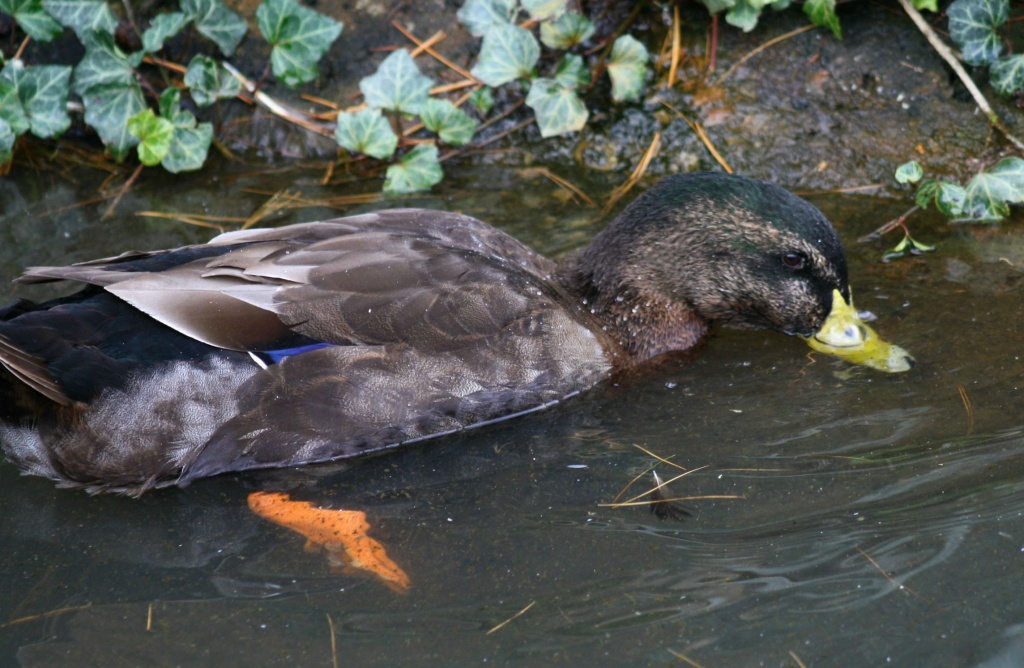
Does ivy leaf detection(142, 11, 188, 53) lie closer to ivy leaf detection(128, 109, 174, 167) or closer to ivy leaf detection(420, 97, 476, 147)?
ivy leaf detection(128, 109, 174, 167)

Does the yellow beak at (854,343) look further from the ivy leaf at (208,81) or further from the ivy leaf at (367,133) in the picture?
the ivy leaf at (208,81)

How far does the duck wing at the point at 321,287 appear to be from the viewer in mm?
4008

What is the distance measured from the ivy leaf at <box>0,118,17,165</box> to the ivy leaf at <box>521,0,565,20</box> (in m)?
2.91

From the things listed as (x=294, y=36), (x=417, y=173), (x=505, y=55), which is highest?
(x=294, y=36)

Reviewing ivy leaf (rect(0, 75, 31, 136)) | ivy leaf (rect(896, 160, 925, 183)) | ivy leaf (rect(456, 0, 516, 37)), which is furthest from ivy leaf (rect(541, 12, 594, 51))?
ivy leaf (rect(0, 75, 31, 136))

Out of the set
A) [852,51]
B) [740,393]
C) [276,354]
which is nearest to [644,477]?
[740,393]

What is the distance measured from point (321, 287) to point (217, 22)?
267cm

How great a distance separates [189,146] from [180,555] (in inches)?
118

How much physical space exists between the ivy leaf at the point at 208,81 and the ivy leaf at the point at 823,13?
3254 mm

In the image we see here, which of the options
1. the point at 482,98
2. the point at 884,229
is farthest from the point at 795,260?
the point at 482,98

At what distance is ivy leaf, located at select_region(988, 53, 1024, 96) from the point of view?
5477 millimetres

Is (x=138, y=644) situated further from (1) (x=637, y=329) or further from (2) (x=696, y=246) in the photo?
(2) (x=696, y=246)

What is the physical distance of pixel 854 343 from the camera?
14.8 feet

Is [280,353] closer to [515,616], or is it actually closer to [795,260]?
[515,616]
